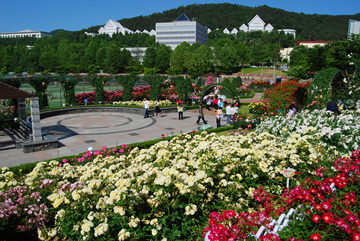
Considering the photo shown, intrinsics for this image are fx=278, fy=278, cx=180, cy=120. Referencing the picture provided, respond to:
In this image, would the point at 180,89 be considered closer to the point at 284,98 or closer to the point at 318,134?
the point at 284,98

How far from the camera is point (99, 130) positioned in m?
18.1

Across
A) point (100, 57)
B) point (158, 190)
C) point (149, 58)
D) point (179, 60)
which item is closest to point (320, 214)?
point (158, 190)

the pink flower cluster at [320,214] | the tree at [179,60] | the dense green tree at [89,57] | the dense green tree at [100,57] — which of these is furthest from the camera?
the dense green tree at [89,57]

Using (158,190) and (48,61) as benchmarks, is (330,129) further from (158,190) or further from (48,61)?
(48,61)

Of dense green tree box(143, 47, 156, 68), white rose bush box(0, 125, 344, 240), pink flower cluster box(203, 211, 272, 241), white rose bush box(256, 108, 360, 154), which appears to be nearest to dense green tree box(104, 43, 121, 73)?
dense green tree box(143, 47, 156, 68)

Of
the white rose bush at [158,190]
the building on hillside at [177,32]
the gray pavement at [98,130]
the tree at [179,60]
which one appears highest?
the building on hillside at [177,32]

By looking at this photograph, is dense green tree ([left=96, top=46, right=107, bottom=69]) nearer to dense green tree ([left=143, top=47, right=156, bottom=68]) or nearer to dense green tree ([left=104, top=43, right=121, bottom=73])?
dense green tree ([left=104, top=43, right=121, bottom=73])

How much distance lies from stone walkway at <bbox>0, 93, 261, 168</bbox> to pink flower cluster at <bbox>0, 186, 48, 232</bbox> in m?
5.80

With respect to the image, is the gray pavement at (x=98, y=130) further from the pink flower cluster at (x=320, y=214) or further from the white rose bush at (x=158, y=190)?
the pink flower cluster at (x=320, y=214)

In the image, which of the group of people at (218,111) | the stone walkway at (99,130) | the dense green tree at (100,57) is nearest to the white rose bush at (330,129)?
the stone walkway at (99,130)

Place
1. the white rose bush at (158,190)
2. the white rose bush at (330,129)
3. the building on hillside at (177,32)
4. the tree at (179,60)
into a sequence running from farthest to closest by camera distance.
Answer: the building on hillside at (177,32) < the tree at (179,60) < the white rose bush at (330,129) < the white rose bush at (158,190)

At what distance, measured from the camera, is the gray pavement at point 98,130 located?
43.5ft

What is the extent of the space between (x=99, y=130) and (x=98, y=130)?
72mm

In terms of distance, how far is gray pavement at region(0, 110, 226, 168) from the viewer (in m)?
13.3
